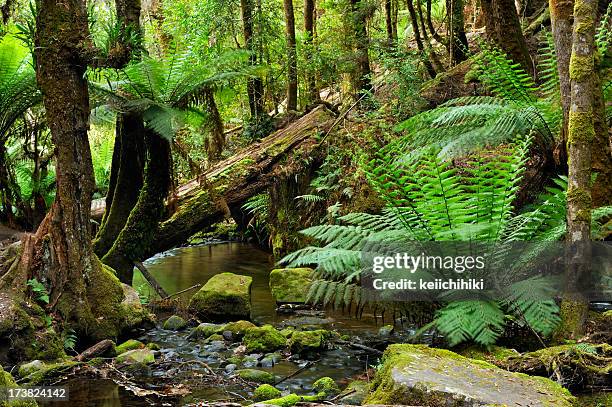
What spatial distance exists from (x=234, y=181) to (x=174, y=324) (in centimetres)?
199

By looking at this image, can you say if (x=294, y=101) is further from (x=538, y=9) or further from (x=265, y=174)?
(x=538, y=9)

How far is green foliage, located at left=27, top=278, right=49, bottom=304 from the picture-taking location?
4113mm

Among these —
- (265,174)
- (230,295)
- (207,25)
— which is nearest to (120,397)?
(230,295)

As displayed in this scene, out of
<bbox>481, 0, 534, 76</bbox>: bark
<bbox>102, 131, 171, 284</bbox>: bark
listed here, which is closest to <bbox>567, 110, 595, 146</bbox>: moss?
<bbox>481, 0, 534, 76</bbox>: bark

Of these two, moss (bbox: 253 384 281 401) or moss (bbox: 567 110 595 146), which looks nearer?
moss (bbox: 567 110 595 146)

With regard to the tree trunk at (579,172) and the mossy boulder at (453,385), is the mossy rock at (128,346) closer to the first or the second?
the mossy boulder at (453,385)

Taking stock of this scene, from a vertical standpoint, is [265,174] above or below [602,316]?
above

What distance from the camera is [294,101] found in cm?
927

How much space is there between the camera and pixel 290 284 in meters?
5.79

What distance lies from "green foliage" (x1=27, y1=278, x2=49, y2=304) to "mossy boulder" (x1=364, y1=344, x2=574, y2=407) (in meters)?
2.51

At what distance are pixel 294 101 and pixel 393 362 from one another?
702cm

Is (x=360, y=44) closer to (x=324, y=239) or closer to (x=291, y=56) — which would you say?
(x=291, y=56)

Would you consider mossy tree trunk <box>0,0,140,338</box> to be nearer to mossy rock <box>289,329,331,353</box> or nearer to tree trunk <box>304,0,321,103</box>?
mossy rock <box>289,329,331,353</box>

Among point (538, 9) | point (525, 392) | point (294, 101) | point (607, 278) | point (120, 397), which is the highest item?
point (538, 9)
